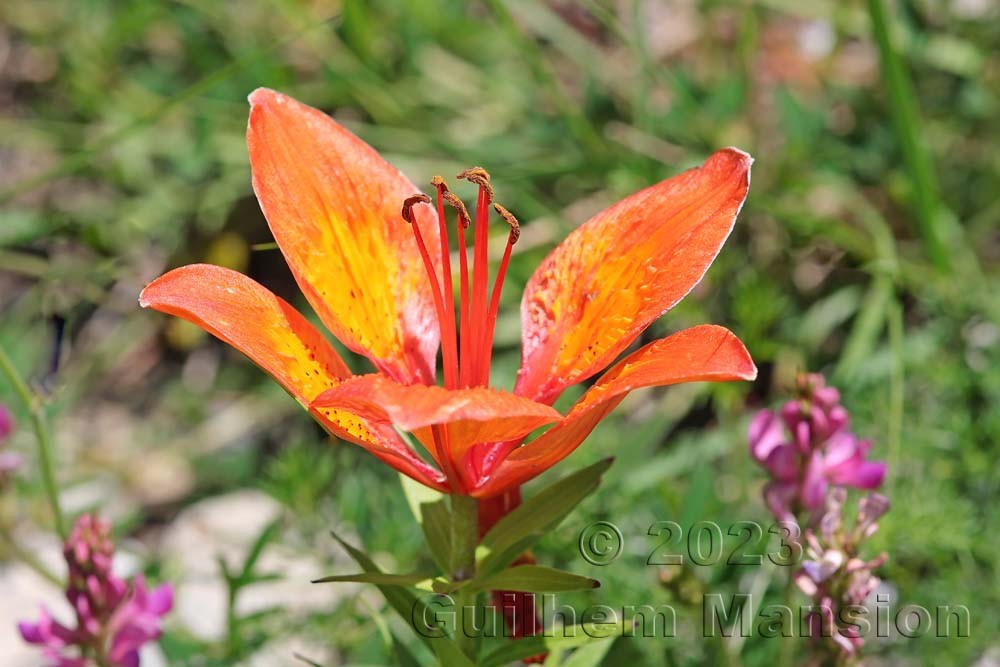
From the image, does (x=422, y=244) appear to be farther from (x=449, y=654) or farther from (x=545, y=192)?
(x=545, y=192)

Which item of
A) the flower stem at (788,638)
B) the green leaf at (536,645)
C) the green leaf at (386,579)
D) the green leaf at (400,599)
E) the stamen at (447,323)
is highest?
the stamen at (447,323)

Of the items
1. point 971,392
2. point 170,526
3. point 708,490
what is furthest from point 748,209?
point 170,526

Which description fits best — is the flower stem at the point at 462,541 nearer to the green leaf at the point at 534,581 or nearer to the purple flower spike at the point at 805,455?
the green leaf at the point at 534,581

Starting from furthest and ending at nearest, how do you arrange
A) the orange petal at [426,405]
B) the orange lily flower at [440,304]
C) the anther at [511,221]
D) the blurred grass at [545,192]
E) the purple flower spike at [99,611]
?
the blurred grass at [545,192] → the purple flower spike at [99,611] → the anther at [511,221] → the orange lily flower at [440,304] → the orange petal at [426,405]

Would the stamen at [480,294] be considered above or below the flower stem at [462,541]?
above

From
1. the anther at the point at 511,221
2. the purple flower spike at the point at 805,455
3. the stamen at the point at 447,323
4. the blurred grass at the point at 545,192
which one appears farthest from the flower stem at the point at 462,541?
the blurred grass at the point at 545,192

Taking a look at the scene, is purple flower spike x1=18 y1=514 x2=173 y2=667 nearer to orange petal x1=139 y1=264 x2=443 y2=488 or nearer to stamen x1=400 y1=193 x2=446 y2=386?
orange petal x1=139 y1=264 x2=443 y2=488

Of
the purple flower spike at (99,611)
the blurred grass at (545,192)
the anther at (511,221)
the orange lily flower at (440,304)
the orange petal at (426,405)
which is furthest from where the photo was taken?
the blurred grass at (545,192)

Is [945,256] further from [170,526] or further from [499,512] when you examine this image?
[170,526]

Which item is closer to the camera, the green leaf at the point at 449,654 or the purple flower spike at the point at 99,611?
the green leaf at the point at 449,654
